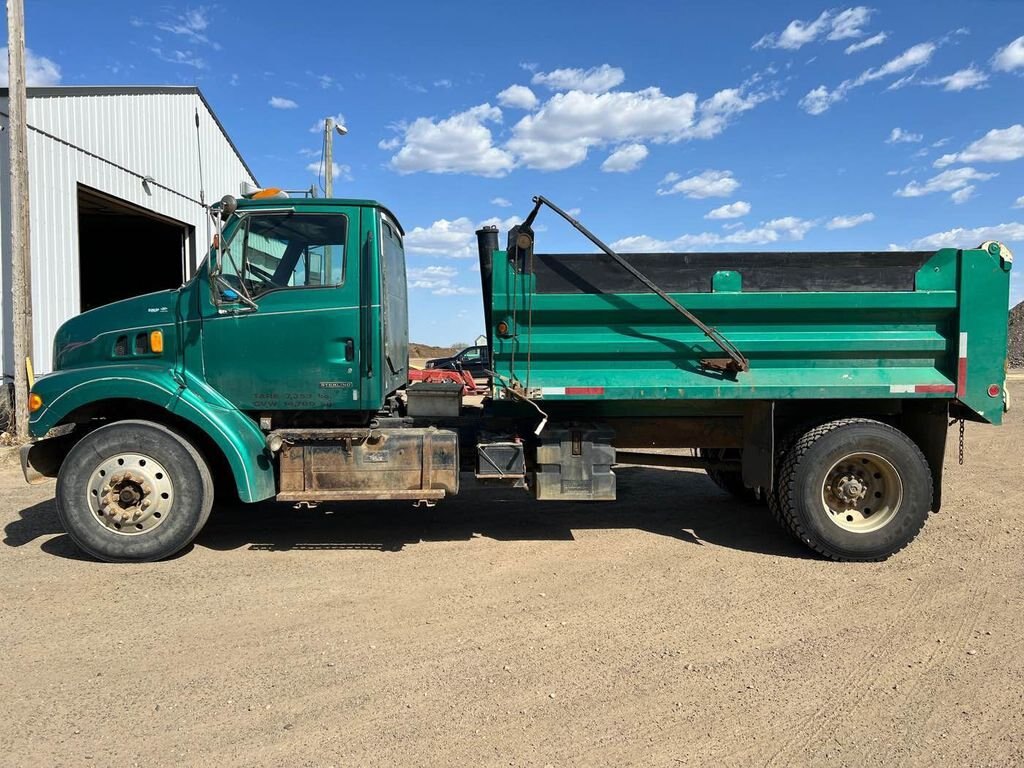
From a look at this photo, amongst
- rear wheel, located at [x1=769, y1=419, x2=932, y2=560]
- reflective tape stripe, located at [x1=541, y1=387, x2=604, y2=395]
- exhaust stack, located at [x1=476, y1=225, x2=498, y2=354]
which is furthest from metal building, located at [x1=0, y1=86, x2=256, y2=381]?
rear wheel, located at [x1=769, y1=419, x2=932, y2=560]

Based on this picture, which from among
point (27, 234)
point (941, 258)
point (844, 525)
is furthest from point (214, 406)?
point (27, 234)

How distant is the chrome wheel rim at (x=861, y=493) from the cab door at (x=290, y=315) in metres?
3.65

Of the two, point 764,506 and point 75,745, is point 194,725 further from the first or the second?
point 764,506

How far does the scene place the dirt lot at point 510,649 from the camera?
2.71m

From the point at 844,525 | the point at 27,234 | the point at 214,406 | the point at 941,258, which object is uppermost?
the point at 27,234

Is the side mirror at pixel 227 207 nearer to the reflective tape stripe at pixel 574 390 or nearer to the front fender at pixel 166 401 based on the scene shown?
the front fender at pixel 166 401

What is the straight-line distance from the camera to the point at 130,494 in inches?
185

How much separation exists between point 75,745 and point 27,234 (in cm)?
894

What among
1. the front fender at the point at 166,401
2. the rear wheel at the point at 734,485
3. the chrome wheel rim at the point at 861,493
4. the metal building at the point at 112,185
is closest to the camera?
the front fender at the point at 166,401

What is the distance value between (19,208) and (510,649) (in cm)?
959

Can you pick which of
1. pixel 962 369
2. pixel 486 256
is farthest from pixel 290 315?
pixel 962 369

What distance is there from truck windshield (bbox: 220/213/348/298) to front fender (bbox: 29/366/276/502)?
0.85 meters

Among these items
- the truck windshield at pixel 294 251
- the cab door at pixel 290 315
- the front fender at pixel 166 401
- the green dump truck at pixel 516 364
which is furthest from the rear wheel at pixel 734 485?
the front fender at pixel 166 401

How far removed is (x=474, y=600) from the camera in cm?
416
